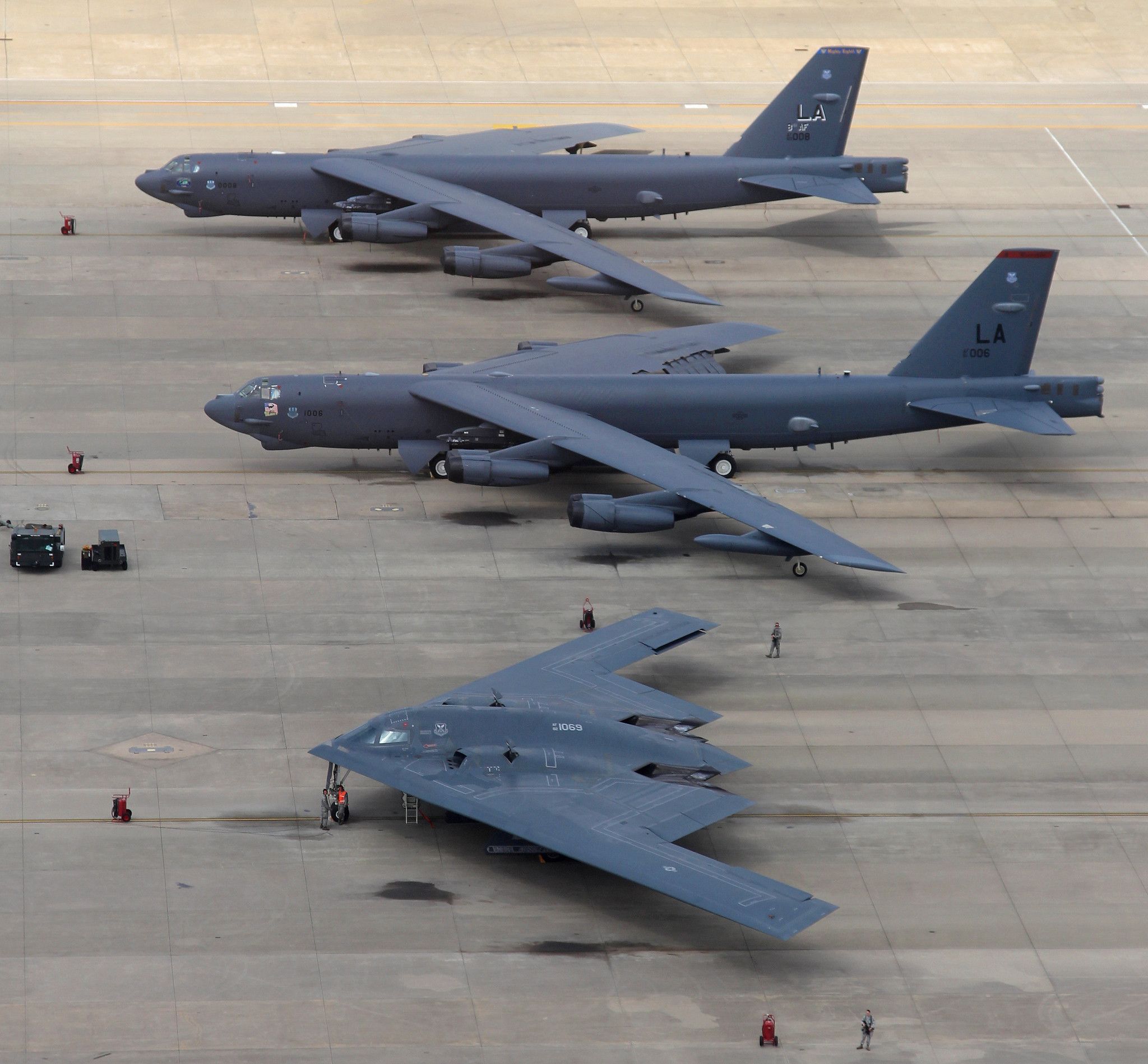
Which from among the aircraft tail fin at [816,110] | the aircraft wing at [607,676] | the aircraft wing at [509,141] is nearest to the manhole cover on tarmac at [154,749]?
the aircraft wing at [607,676]

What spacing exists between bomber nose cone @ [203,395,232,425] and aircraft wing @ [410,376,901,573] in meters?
5.48

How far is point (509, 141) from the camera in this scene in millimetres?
80062

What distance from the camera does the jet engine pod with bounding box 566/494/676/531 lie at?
57.2 meters

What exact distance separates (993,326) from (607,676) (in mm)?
20074

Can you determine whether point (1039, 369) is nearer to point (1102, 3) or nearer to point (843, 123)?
point (843, 123)

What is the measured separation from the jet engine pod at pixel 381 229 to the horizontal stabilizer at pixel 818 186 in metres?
12.2

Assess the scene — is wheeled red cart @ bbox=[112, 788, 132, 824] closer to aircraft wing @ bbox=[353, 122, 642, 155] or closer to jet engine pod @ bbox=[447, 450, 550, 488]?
jet engine pod @ bbox=[447, 450, 550, 488]

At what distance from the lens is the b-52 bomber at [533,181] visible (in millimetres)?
74812

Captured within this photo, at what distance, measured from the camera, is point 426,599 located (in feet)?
180

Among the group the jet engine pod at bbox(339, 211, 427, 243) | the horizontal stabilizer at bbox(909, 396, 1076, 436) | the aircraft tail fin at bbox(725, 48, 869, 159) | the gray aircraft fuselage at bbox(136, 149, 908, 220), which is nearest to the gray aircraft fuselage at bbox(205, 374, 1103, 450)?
the horizontal stabilizer at bbox(909, 396, 1076, 436)

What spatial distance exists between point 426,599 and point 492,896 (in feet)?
41.7

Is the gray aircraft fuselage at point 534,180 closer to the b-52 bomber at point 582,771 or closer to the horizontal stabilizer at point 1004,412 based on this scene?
the horizontal stabilizer at point 1004,412

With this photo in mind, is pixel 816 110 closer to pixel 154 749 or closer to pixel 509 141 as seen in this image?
pixel 509 141

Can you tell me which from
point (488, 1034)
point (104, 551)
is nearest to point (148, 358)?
point (104, 551)
